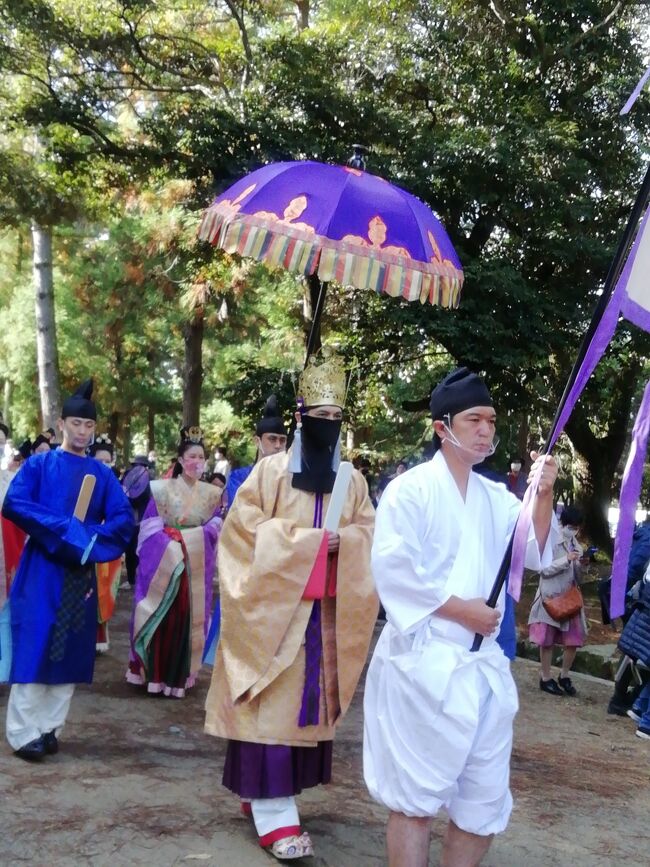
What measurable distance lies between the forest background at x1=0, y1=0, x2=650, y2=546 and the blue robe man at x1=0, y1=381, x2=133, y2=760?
26.9 feet

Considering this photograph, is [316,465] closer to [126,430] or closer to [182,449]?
[182,449]

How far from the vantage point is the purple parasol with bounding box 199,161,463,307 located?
510 cm

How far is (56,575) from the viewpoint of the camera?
5293mm

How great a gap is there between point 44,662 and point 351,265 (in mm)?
2681

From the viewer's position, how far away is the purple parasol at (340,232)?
510 cm

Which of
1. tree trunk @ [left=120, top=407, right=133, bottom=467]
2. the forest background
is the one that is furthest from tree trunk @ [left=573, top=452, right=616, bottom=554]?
tree trunk @ [left=120, top=407, right=133, bottom=467]

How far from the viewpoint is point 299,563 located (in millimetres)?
4273

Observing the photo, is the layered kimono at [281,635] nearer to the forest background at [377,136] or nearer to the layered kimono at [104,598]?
the layered kimono at [104,598]

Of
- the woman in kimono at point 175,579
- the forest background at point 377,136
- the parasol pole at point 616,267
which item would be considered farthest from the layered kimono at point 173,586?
the forest background at point 377,136

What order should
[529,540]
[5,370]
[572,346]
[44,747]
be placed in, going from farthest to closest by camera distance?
[5,370] → [572,346] → [44,747] → [529,540]

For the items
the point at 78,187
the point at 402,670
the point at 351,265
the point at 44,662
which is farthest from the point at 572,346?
the point at 402,670

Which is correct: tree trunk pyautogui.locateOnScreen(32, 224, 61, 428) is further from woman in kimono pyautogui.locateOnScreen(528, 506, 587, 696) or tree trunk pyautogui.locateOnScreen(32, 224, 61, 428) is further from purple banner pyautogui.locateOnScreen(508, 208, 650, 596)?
purple banner pyautogui.locateOnScreen(508, 208, 650, 596)

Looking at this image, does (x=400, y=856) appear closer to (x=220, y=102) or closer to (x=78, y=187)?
(x=220, y=102)

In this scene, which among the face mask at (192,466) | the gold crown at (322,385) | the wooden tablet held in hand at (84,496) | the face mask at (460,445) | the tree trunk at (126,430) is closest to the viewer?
the face mask at (460,445)
